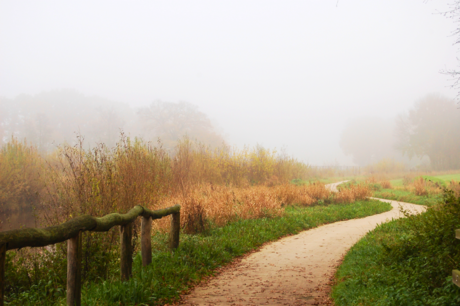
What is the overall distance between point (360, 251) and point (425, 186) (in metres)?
17.1

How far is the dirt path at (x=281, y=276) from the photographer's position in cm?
423

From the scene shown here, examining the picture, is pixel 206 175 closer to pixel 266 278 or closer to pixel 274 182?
pixel 274 182

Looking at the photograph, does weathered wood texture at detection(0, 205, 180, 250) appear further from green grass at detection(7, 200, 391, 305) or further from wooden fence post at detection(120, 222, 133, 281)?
green grass at detection(7, 200, 391, 305)

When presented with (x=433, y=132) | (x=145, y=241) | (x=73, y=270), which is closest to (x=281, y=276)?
(x=145, y=241)

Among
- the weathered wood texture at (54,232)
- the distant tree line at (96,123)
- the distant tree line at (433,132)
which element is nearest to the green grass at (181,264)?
the weathered wood texture at (54,232)

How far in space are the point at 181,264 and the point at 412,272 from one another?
130 inches

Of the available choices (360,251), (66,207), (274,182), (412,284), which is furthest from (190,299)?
(274,182)

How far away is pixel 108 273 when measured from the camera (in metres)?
4.65

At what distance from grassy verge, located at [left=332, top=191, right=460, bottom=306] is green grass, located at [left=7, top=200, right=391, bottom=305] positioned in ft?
7.20

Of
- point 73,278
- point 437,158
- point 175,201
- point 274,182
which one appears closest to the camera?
point 73,278

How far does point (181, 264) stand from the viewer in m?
5.12

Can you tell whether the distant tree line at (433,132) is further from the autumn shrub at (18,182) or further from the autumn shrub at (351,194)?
the autumn shrub at (18,182)

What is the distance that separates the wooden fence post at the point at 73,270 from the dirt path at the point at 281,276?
1.44m

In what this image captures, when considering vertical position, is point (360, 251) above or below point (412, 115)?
below
